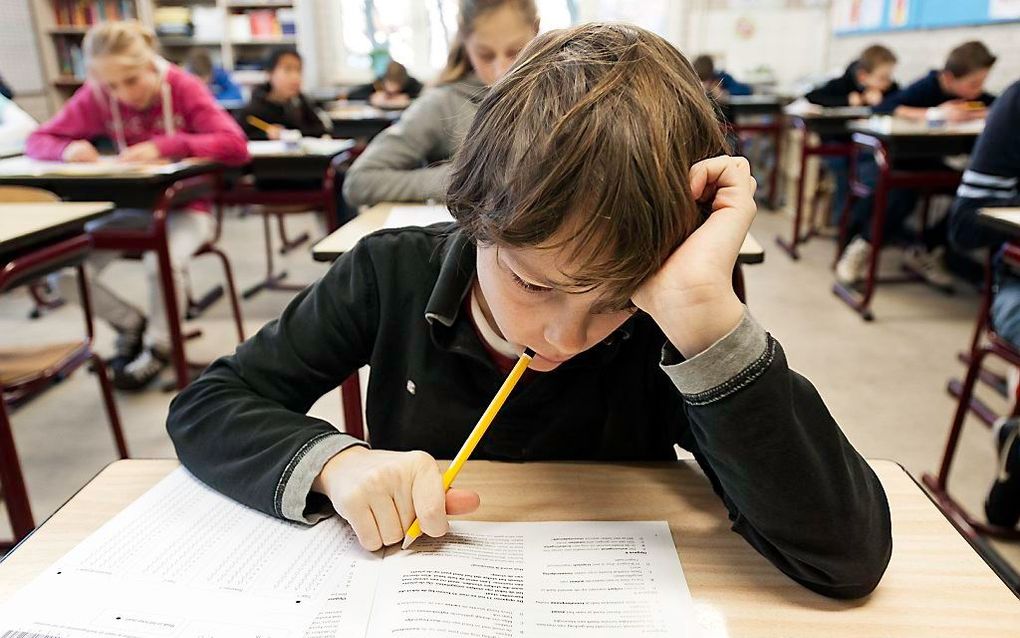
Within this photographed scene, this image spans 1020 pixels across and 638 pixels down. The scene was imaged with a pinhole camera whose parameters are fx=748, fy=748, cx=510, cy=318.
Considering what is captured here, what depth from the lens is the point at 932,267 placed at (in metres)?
3.47

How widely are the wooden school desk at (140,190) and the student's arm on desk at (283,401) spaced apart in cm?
152

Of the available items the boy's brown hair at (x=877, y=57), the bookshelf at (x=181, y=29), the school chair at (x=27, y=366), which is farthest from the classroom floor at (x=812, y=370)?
the bookshelf at (x=181, y=29)

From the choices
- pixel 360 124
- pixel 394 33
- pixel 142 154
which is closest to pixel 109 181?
pixel 142 154

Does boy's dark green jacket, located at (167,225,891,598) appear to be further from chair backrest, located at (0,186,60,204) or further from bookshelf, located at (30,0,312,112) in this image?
bookshelf, located at (30,0,312,112)

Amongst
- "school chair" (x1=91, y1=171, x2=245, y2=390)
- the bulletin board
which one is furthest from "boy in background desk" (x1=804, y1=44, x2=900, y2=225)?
"school chair" (x1=91, y1=171, x2=245, y2=390)

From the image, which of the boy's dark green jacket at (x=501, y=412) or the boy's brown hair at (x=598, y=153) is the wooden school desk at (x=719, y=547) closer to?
the boy's dark green jacket at (x=501, y=412)

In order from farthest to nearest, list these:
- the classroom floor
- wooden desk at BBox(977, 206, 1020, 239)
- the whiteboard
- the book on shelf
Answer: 1. the book on shelf
2. the whiteboard
3. the classroom floor
4. wooden desk at BBox(977, 206, 1020, 239)

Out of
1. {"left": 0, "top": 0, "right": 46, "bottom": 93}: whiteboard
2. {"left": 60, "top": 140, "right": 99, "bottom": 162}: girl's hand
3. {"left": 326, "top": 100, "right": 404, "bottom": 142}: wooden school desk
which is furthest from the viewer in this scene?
{"left": 0, "top": 0, "right": 46, "bottom": 93}: whiteboard

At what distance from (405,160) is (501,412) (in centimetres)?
129

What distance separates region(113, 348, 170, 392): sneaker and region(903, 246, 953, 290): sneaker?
10.7ft

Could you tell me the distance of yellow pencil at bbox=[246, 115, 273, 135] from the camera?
12.7ft

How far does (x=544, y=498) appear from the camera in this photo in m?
0.68

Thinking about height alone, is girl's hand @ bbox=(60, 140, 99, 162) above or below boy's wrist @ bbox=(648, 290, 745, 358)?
below

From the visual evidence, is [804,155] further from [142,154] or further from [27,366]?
[27,366]
